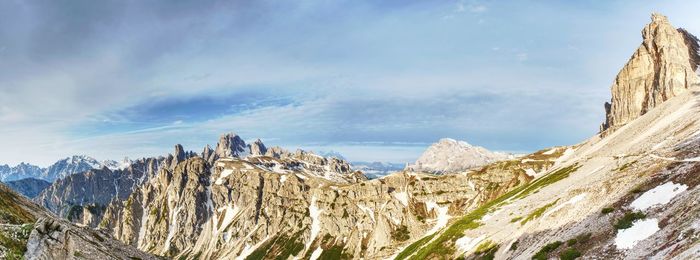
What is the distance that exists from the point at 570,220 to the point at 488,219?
4718 centimetres

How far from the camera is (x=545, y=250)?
46.1 meters

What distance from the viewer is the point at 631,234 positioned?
38.0 meters

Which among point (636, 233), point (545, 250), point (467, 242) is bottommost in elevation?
point (467, 242)

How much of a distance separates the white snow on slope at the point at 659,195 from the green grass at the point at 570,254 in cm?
748

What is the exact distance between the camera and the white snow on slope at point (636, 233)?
3606 cm

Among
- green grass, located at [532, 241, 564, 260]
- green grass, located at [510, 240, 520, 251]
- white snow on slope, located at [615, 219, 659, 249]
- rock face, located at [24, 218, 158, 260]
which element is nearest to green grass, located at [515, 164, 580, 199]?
green grass, located at [510, 240, 520, 251]

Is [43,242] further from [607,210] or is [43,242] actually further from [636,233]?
[607,210]

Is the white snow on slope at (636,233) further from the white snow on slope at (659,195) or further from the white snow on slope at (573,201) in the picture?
the white snow on slope at (573,201)

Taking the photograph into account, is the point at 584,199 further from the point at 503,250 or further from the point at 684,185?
the point at 684,185

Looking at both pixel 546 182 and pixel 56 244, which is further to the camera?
pixel 546 182

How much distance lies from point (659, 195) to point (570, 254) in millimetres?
10562

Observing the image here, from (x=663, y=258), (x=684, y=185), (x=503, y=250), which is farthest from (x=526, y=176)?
(x=663, y=258)

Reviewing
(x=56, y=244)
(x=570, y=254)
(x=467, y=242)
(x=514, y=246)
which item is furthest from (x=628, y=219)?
(x=467, y=242)

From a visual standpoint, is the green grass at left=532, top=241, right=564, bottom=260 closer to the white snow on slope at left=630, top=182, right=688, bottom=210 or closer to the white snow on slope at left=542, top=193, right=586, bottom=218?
the white snow on slope at left=630, top=182, right=688, bottom=210
